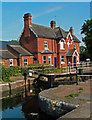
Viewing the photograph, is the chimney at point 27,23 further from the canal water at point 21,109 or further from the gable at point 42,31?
the canal water at point 21,109

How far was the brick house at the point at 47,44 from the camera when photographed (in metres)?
27.5

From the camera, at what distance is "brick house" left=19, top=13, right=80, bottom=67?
2755cm

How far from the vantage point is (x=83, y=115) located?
18.6 feet

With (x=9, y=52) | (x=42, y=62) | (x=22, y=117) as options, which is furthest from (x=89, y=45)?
(x=22, y=117)

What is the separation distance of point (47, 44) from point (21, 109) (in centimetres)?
1986

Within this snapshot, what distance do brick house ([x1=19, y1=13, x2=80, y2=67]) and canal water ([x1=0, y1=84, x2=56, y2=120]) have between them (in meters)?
14.7

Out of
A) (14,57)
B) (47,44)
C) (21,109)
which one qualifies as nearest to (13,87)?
(21,109)

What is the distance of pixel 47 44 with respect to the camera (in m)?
29.2

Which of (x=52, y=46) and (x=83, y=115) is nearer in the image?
(x=83, y=115)

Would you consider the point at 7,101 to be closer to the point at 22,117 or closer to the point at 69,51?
the point at 22,117

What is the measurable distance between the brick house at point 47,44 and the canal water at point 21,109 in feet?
48.3

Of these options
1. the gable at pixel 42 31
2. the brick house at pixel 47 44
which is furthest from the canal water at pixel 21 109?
the gable at pixel 42 31

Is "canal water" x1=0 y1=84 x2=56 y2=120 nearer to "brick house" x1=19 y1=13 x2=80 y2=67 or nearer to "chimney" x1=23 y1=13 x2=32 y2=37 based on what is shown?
"brick house" x1=19 y1=13 x2=80 y2=67

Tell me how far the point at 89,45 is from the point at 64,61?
5.95 m
